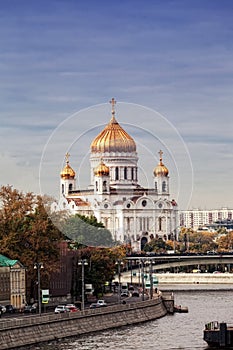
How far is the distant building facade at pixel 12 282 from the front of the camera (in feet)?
316

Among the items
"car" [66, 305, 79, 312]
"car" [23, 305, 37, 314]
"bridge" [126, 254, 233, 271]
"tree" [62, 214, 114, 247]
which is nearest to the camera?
"car" [66, 305, 79, 312]

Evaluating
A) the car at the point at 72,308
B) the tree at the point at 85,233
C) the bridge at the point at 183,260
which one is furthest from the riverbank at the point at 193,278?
the car at the point at 72,308

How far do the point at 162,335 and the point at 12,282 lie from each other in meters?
16.6

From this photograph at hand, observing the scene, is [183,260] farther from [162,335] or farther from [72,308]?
[162,335]

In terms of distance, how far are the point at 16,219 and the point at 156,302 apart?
37.1 feet

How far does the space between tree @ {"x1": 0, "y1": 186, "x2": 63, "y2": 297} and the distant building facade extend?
1.89 metres

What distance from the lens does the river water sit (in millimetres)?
77562

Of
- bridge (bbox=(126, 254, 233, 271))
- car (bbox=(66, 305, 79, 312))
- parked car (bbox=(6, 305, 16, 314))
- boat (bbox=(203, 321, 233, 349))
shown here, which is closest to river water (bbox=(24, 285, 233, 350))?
boat (bbox=(203, 321, 233, 349))

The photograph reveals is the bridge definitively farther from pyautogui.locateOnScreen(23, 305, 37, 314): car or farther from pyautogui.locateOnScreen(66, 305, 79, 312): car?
→ pyautogui.locateOnScreen(23, 305, 37, 314): car

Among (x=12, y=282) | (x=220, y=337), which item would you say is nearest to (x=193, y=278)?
(x=12, y=282)

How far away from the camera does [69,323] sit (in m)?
82.3

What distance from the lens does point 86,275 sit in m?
111

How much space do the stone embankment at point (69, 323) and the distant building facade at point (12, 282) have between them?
27.0ft

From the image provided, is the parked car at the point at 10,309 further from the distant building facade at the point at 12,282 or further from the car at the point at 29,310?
the distant building facade at the point at 12,282
